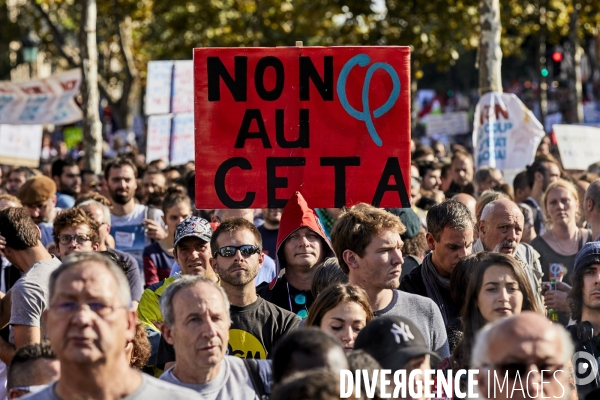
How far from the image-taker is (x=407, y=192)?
7500 millimetres

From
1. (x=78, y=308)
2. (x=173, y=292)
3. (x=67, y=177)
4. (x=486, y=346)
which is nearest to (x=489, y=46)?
(x=67, y=177)

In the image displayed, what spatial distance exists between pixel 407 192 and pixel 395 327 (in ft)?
9.84

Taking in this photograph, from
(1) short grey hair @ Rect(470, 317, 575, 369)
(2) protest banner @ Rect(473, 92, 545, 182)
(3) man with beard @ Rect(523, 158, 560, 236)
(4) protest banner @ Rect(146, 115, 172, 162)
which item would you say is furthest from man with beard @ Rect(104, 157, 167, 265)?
(4) protest banner @ Rect(146, 115, 172, 162)

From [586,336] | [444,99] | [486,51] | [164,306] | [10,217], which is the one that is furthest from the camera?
[444,99]

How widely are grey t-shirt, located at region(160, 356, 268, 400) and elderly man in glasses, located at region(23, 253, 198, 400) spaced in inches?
30.6

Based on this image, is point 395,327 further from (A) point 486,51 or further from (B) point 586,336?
(A) point 486,51

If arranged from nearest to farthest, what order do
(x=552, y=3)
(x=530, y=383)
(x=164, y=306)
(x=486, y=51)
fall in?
(x=530, y=383)
(x=164, y=306)
(x=486, y=51)
(x=552, y=3)

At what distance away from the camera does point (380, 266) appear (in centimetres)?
607

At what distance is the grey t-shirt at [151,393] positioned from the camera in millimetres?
3869

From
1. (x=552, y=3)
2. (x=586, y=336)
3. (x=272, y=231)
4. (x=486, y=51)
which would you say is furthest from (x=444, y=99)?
(x=586, y=336)

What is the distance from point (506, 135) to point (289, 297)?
8.58 meters

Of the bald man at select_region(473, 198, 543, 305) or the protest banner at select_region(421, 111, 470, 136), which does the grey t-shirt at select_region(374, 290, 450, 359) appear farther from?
the protest banner at select_region(421, 111, 470, 136)

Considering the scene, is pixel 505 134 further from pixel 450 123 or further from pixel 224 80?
pixel 450 123

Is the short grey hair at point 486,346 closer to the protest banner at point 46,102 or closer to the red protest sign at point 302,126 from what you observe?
the red protest sign at point 302,126
